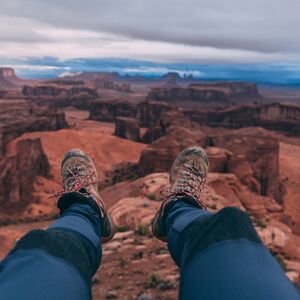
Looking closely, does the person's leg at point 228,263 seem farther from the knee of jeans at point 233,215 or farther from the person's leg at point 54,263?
the person's leg at point 54,263

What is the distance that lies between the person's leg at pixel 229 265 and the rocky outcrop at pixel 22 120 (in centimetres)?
2885

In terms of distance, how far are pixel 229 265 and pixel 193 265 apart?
26cm

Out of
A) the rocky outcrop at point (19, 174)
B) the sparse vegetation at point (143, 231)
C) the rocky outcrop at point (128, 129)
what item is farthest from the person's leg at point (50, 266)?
the rocky outcrop at point (128, 129)

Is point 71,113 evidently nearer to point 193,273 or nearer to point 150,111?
point 150,111

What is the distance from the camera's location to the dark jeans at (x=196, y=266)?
198 centimetres

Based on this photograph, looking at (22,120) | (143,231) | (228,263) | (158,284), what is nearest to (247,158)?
(143,231)

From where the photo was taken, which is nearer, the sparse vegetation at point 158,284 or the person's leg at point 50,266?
the person's leg at point 50,266

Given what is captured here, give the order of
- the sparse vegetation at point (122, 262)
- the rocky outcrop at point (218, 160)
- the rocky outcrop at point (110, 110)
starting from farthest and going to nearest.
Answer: the rocky outcrop at point (110, 110)
the rocky outcrop at point (218, 160)
the sparse vegetation at point (122, 262)

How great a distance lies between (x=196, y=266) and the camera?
2291mm

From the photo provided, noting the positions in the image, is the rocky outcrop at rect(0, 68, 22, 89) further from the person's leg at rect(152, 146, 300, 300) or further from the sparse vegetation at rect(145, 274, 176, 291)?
the person's leg at rect(152, 146, 300, 300)

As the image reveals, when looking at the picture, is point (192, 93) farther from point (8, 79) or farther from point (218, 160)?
point (8, 79)

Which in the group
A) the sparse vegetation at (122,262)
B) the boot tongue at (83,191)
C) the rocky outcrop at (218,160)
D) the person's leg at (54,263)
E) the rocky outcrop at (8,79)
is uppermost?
the person's leg at (54,263)

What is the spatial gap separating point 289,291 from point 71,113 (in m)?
84.8

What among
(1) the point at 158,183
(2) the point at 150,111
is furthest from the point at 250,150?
(2) the point at 150,111
